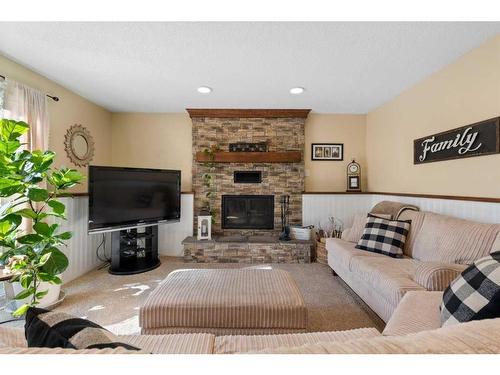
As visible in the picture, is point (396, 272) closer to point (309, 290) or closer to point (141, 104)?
point (309, 290)

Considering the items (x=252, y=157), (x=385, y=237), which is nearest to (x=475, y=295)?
(x=385, y=237)

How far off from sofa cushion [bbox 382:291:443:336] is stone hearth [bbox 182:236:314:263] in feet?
6.59

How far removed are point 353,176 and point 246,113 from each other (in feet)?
6.79

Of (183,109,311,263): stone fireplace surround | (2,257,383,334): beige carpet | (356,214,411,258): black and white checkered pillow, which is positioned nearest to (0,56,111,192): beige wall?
(2,257,383,334): beige carpet

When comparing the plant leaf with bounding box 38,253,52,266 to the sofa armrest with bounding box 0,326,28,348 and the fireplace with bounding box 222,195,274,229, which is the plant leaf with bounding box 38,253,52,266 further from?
the fireplace with bounding box 222,195,274,229

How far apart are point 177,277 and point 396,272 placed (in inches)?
69.5

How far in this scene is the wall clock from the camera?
12.2 ft

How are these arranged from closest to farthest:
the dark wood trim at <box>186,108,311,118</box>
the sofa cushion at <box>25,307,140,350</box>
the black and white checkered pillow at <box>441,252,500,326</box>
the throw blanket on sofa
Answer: the sofa cushion at <box>25,307,140,350</box>, the black and white checkered pillow at <box>441,252,500,326</box>, the throw blanket on sofa, the dark wood trim at <box>186,108,311,118</box>

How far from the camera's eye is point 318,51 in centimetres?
197

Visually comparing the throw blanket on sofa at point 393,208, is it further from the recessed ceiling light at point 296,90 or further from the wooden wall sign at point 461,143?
the recessed ceiling light at point 296,90

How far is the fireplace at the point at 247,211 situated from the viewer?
12.2 feet

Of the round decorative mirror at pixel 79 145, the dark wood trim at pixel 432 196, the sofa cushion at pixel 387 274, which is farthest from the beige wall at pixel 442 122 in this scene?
the round decorative mirror at pixel 79 145
